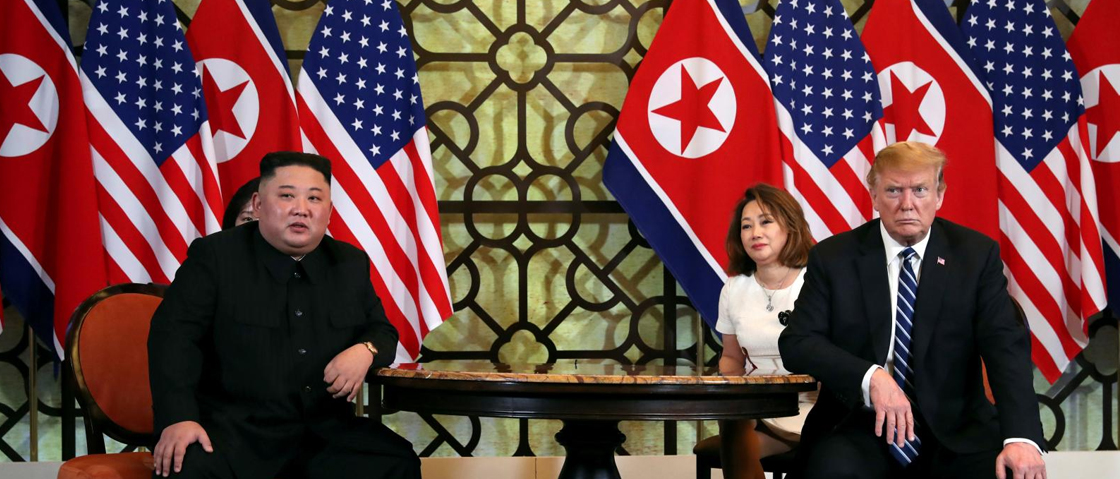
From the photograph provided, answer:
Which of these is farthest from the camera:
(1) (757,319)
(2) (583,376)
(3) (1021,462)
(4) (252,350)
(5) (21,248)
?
(5) (21,248)

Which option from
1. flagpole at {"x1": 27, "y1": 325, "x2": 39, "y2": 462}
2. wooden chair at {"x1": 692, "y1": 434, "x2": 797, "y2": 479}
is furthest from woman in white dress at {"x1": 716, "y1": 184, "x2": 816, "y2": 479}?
flagpole at {"x1": 27, "y1": 325, "x2": 39, "y2": 462}

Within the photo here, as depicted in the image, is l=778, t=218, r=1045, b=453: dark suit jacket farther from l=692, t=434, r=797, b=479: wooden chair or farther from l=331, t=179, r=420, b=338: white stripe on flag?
l=331, t=179, r=420, b=338: white stripe on flag

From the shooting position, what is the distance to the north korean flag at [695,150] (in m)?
4.51

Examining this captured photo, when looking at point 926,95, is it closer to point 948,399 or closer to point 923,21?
point 923,21

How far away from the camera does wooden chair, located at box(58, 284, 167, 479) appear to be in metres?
2.78

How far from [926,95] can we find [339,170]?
2.62 metres

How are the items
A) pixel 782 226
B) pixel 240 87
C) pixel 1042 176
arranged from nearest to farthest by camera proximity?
1. pixel 782 226
2. pixel 240 87
3. pixel 1042 176

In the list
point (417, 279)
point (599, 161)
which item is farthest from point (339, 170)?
point (599, 161)

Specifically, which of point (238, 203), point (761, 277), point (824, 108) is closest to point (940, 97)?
point (824, 108)

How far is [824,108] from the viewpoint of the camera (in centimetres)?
459

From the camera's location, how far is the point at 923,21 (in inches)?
184

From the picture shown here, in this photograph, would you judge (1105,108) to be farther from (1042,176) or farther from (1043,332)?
(1043,332)

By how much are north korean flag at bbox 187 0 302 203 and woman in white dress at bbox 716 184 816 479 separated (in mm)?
1980

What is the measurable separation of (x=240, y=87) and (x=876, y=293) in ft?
9.66
